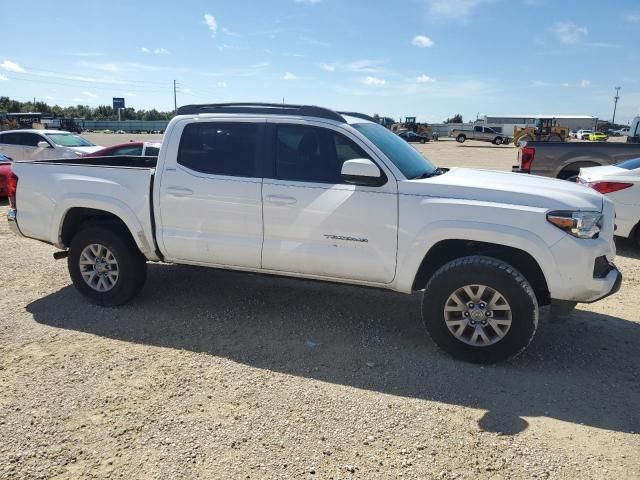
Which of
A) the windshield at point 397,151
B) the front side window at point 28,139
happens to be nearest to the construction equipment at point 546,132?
the front side window at point 28,139

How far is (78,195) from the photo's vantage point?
5016 millimetres

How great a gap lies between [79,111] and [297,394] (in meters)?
135

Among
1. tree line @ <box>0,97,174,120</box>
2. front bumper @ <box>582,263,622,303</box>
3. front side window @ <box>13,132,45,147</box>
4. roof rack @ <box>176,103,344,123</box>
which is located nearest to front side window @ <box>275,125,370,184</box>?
roof rack @ <box>176,103,344,123</box>

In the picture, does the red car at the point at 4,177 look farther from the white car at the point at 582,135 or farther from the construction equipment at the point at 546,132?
the white car at the point at 582,135

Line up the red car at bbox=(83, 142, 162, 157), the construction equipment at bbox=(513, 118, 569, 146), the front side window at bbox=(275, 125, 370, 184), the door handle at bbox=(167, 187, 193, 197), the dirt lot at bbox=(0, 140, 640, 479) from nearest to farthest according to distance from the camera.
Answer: the dirt lot at bbox=(0, 140, 640, 479) → the front side window at bbox=(275, 125, 370, 184) → the door handle at bbox=(167, 187, 193, 197) → the red car at bbox=(83, 142, 162, 157) → the construction equipment at bbox=(513, 118, 569, 146)

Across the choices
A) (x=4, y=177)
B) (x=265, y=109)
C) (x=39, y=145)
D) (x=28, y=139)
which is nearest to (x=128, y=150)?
(x=4, y=177)

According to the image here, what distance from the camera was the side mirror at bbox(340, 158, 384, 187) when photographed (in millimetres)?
4004

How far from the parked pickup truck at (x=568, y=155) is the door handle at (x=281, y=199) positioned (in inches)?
267

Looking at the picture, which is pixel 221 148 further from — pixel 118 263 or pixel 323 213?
pixel 118 263

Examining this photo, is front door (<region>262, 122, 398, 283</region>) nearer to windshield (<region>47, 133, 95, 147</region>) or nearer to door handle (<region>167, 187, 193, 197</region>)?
door handle (<region>167, 187, 193, 197</region>)

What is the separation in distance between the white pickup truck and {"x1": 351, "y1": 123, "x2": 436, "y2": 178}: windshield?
0.08ft

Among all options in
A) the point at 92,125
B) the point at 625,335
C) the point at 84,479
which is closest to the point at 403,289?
the point at 625,335

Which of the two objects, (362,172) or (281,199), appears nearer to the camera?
(362,172)

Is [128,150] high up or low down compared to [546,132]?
down
